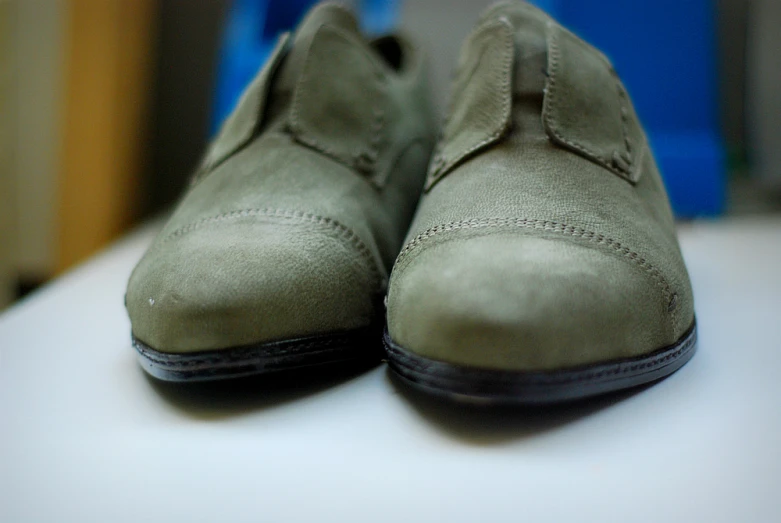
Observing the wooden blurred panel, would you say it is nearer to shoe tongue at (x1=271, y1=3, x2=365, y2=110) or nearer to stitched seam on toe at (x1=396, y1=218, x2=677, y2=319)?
shoe tongue at (x1=271, y1=3, x2=365, y2=110)

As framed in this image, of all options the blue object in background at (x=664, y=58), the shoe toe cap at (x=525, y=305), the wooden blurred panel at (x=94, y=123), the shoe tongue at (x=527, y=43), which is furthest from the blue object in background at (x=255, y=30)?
the shoe toe cap at (x=525, y=305)

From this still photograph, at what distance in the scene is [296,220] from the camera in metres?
0.60

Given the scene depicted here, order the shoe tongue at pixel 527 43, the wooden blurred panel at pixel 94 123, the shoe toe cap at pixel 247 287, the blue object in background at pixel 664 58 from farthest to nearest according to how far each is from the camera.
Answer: the wooden blurred panel at pixel 94 123, the blue object in background at pixel 664 58, the shoe tongue at pixel 527 43, the shoe toe cap at pixel 247 287

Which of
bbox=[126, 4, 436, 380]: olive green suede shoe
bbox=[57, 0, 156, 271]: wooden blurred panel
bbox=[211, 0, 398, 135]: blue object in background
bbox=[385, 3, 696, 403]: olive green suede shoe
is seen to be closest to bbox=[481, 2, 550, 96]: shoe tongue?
bbox=[385, 3, 696, 403]: olive green suede shoe

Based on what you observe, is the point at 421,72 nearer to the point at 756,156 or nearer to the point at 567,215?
the point at 567,215

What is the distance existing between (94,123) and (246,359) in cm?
101

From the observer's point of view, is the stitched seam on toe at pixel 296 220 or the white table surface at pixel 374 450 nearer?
the white table surface at pixel 374 450

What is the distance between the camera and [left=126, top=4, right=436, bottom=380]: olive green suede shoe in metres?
0.52

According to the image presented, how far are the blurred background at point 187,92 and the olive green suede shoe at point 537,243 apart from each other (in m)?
0.58

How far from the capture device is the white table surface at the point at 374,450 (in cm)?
41

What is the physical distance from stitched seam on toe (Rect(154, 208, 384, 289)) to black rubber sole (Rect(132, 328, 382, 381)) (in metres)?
0.08

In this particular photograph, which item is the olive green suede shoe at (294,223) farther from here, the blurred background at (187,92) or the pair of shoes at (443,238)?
the blurred background at (187,92)

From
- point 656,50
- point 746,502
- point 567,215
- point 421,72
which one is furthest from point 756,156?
point 746,502

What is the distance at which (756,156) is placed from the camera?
140cm
